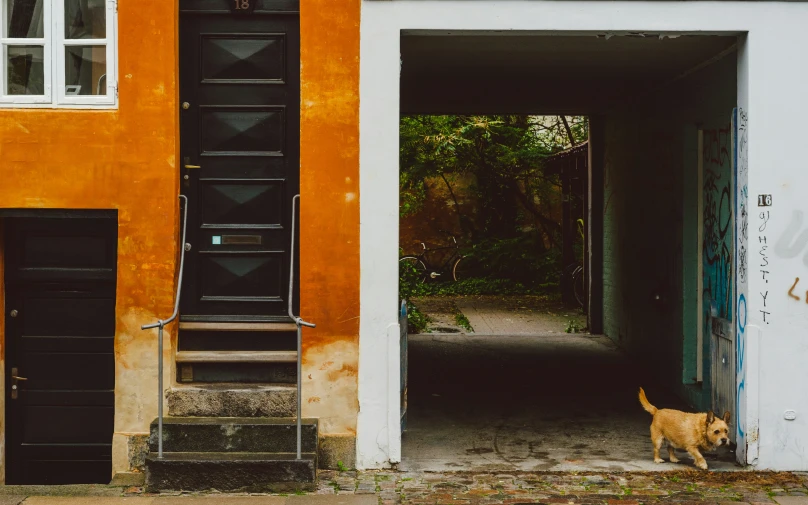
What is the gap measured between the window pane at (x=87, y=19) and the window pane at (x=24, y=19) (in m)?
0.25

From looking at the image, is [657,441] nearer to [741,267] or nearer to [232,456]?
[741,267]

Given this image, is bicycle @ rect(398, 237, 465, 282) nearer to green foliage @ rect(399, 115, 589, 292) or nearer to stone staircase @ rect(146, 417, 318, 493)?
green foliage @ rect(399, 115, 589, 292)

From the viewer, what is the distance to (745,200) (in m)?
6.98

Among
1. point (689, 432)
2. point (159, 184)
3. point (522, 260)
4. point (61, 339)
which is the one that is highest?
point (159, 184)

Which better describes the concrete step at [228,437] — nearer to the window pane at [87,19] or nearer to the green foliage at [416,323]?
the window pane at [87,19]

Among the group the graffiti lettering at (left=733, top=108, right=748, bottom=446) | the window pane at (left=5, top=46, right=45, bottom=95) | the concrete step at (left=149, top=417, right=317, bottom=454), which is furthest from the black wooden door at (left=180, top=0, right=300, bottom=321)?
the graffiti lettering at (left=733, top=108, right=748, bottom=446)

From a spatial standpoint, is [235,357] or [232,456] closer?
[232,456]

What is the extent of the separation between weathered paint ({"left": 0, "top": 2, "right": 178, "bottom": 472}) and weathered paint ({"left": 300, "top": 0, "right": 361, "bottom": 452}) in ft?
3.51

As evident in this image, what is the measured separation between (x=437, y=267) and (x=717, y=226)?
13.3m

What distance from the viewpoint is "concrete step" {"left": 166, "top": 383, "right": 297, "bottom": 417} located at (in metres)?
6.88

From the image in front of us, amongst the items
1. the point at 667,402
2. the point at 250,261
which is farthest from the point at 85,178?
the point at 667,402

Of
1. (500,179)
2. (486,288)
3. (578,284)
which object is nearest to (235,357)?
(578,284)

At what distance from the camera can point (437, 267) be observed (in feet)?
71.0

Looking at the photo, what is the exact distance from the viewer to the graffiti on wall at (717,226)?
8148 millimetres
